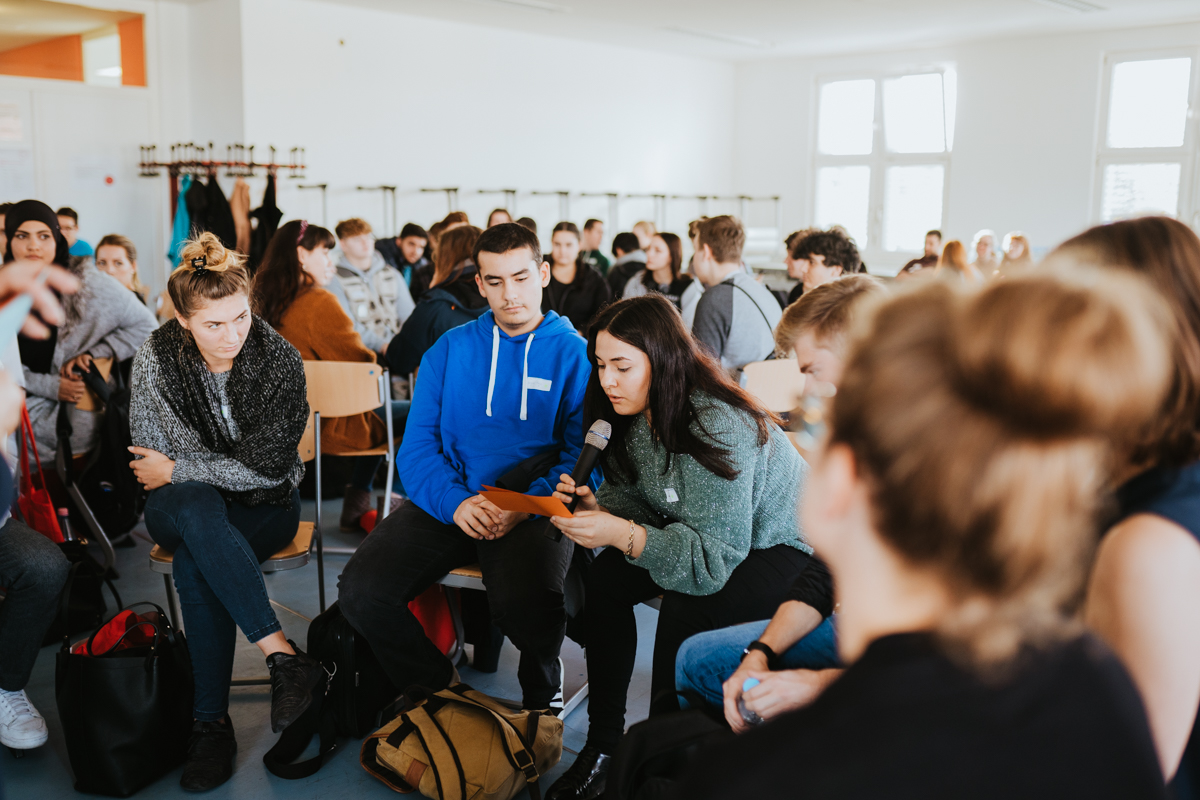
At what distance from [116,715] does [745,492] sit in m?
1.46

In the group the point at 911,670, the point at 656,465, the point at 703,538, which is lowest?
the point at 703,538

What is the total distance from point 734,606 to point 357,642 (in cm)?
98

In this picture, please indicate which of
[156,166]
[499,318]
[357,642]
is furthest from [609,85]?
[357,642]

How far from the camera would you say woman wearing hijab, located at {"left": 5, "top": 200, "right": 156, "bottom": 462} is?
3.03 meters

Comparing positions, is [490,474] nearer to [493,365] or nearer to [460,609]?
[493,365]

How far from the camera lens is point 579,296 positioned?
17.1 feet

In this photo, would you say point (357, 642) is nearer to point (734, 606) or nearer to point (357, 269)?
point (734, 606)

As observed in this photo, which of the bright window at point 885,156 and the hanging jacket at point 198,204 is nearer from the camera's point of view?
the hanging jacket at point 198,204

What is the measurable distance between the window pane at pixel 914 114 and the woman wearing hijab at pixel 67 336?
8539mm

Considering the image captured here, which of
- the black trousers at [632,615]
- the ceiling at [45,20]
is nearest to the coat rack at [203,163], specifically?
the ceiling at [45,20]

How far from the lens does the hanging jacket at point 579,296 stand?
17.0ft

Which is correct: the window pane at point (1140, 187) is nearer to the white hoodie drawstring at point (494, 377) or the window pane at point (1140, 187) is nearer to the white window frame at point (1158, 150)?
the white window frame at point (1158, 150)

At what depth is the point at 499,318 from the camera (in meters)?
2.45

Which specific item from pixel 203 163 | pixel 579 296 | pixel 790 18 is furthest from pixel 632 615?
pixel 790 18
